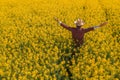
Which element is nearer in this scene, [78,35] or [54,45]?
[78,35]

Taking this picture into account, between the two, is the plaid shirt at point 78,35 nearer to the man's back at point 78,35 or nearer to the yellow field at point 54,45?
the man's back at point 78,35

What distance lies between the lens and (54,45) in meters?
8.62

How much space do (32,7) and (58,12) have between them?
2011 millimetres

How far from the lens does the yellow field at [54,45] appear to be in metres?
6.58

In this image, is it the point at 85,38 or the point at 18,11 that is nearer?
the point at 85,38

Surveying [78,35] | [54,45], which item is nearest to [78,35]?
[78,35]

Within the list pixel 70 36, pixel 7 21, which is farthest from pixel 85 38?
pixel 7 21

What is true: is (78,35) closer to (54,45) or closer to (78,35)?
(78,35)

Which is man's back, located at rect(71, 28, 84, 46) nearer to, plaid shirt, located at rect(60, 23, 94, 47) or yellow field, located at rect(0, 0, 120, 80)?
plaid shirt, located at rect(60, 23, 94, 47)

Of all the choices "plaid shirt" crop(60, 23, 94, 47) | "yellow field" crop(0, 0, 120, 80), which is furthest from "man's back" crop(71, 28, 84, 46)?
"yellow field" crop(0, 0, 120, 80)

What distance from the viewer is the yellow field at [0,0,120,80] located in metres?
6.58

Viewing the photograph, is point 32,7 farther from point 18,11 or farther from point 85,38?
point 85,38

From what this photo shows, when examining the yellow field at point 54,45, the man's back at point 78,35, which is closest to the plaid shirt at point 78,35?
the man's back at point 78,35

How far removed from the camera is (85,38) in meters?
8.91
